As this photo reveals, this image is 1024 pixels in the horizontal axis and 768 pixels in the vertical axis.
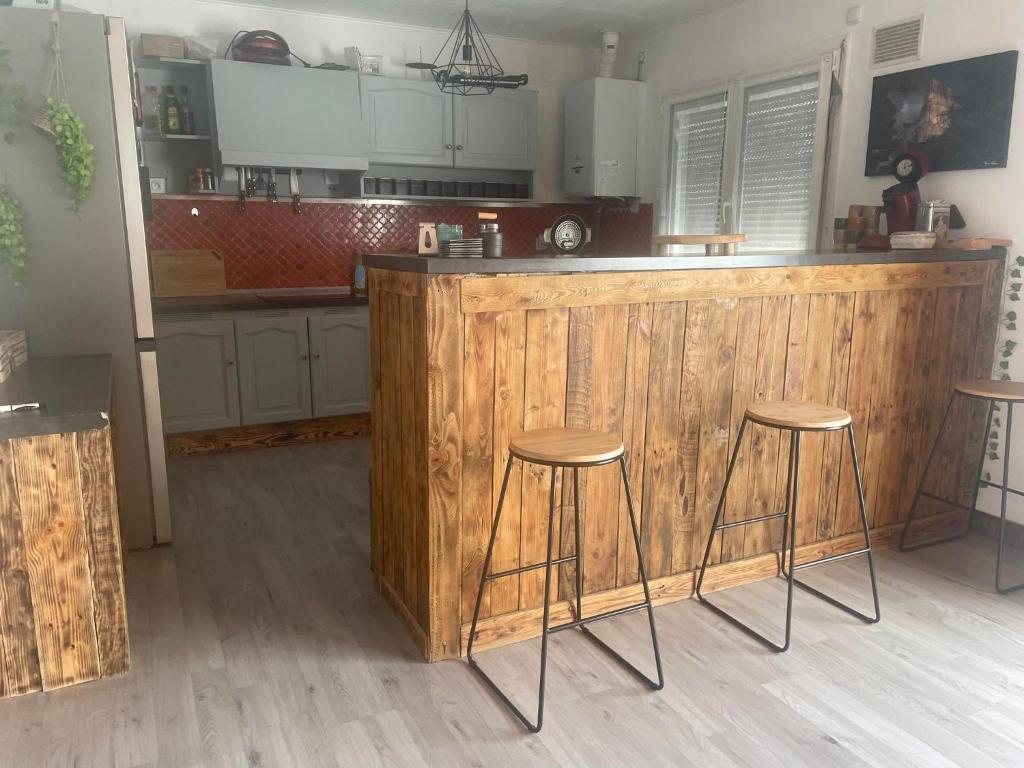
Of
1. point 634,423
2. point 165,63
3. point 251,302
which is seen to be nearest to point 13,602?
point 634,423

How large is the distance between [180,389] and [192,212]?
4.01 ft

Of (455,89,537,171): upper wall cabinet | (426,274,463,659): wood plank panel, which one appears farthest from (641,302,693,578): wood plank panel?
(455,89,537,171): upper wall cabinet

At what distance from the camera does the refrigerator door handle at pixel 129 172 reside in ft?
9.23

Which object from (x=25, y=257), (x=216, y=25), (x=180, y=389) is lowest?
(x=180, y=389)

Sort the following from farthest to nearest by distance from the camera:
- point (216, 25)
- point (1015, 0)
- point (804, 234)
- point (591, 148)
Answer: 1. point (591, 148)
2. point (216, 25)
3. point (804, 234)
4. point (1015, 0)

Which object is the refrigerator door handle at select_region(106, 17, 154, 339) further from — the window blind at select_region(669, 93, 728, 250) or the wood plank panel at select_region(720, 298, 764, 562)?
the window blind at select_region(669, 93, 728, 250)

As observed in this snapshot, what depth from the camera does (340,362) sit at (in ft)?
15.8

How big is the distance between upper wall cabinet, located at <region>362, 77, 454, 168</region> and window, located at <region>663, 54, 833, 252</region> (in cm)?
162

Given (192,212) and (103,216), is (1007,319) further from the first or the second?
(192,212)

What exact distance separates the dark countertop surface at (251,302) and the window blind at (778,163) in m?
2.51

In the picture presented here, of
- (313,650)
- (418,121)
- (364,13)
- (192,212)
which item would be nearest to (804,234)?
(418,121)

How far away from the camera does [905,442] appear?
10.6 ft

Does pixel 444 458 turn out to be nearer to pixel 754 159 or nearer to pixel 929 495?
pixel 929 495

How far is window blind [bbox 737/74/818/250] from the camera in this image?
4.31 meters
